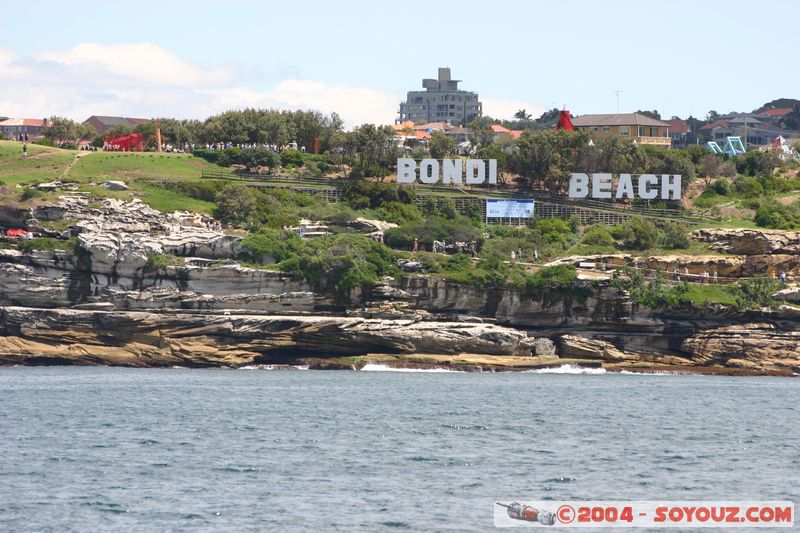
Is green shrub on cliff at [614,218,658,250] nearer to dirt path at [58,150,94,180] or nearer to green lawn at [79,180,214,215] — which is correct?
green lawn at [79,180,214,215]

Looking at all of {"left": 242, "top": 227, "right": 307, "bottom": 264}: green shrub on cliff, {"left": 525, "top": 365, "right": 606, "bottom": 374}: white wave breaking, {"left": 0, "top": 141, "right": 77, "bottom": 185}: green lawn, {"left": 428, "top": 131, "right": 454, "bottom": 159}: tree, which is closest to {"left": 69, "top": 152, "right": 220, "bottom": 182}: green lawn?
{"left": 0, "top": 141, "right": 77, "bottom": 185}: green lawn

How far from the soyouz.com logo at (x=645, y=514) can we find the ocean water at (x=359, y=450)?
2.82 ft

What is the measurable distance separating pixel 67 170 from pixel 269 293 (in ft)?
115

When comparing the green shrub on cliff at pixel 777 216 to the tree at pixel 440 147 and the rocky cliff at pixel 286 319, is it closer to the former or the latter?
the rocky cliff at pixel 286 319

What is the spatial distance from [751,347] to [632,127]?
231ft

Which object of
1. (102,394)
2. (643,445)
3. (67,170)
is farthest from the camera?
(67,170)

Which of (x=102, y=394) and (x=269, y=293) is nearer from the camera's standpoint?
(x=102, y=394)

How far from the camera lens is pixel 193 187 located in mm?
105062

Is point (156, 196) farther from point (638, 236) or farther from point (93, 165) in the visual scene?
point (638, 236)

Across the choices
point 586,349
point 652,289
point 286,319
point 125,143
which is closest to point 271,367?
point 286,319

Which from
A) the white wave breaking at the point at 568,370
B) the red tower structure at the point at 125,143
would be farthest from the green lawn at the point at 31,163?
the white wave breaking at the point at 568,370

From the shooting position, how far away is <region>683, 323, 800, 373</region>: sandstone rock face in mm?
85625

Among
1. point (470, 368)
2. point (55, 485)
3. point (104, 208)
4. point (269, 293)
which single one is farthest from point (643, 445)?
point (104, 208)

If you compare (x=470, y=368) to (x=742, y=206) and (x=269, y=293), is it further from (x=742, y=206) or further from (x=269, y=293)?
(x=742, y=206)
